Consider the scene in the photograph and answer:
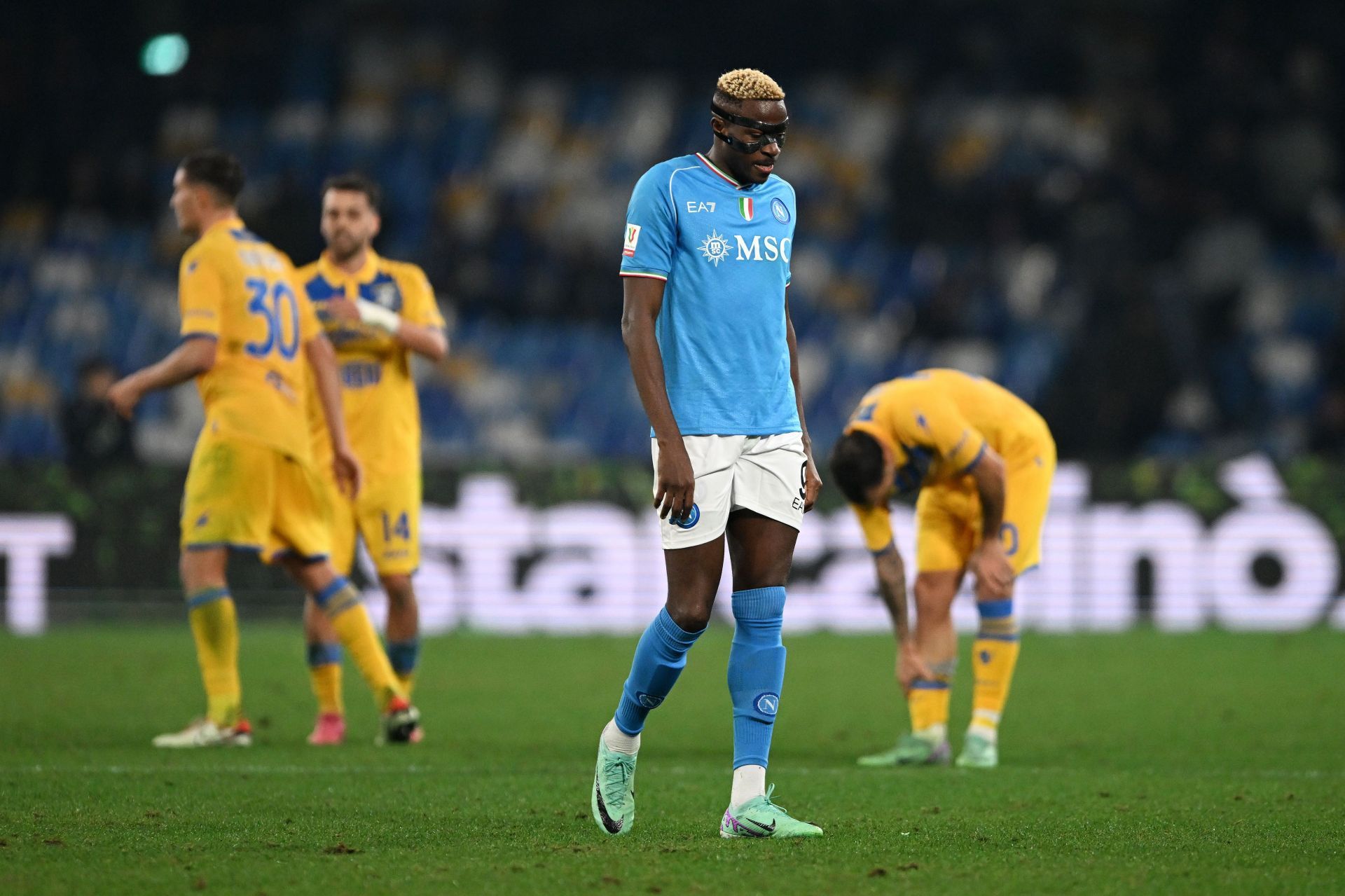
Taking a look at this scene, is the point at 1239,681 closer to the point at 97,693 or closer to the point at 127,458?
the point at 97,693

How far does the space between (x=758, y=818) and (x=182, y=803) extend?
182 centimetres

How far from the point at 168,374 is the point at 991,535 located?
3256mm

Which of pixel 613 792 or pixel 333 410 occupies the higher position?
pixel 333 410

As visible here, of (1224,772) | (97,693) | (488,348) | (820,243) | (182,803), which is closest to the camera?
(182,803)

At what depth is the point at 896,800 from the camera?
568cm

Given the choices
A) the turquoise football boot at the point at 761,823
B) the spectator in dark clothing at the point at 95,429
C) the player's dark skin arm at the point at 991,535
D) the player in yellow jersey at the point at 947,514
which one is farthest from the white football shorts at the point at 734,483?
the spectator in dark clothing at the point at 95,429

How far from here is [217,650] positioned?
7.25 meters

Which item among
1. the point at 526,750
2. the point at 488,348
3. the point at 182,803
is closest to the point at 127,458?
the point at 488,348

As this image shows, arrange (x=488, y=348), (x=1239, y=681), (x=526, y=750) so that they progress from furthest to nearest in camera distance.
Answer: (x=488, y=348)
(x=1239, y=681)
(x=526, y=750)

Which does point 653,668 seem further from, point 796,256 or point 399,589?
point 796,256

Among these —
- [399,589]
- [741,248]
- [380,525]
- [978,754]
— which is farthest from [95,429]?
[741,248]

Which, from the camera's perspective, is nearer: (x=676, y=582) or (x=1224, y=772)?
(x=676, y=582)

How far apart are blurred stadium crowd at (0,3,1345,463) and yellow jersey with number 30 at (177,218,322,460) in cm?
851

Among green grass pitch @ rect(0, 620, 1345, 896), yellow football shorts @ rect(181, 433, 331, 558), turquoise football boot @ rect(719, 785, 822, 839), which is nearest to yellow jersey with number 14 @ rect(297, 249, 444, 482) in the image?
yellow football shorts @ rect(181, 433, 331, 558)
